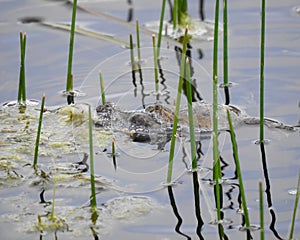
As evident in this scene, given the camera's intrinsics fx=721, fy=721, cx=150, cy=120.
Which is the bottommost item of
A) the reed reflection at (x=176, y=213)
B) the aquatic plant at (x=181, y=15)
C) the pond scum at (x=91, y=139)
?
the reed reflection at (x=176, y=213)

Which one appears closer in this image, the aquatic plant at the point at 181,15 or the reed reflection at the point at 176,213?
the reed reflection at the point at 176,213

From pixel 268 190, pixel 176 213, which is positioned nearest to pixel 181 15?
pixel 268 190

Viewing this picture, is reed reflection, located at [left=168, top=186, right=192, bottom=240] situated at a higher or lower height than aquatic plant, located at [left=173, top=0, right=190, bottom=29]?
lower

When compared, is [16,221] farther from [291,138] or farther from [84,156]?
[291,138]

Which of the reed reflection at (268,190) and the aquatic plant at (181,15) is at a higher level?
the aquatic plant at (181,15)

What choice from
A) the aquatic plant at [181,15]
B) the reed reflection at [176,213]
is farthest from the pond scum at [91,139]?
the aquatic plant at [181,15]

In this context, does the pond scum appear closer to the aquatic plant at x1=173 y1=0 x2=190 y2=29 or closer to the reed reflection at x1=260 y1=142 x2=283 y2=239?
the reed reflection at x1=260 y1=142 x2=283 y2=239

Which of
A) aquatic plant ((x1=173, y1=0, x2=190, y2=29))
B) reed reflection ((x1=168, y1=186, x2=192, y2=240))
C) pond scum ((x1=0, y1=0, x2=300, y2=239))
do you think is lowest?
reed reflection ((x1=168, y1=186, x2=192, y2=240))

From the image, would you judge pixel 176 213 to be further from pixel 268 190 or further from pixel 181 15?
pixel 181 15

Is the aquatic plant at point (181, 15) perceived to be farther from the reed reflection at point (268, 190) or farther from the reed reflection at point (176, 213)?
the reed reflection at point (176, 213)

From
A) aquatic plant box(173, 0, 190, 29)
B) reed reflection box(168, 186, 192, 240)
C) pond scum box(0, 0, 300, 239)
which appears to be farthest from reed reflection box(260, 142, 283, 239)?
aquatic plant box(173, 0, 190, 29)

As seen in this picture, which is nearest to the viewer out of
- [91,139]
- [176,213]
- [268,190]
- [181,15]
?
[91,139]

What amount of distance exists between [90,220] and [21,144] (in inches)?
31.7

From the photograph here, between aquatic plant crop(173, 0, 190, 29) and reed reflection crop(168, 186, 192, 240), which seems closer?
reed reflection crop(168, 186, 192, 240)
